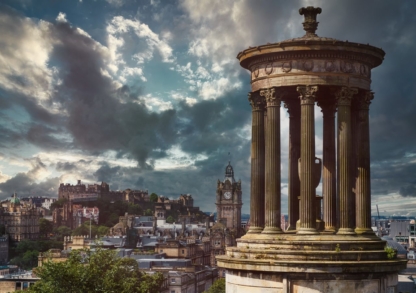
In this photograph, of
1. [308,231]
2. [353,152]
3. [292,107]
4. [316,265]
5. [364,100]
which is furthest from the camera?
[292,107]

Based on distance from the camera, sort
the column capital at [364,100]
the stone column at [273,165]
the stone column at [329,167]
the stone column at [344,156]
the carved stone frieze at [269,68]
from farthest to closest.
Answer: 1. the column capital at [364,100]
2. the stone column at [329,167]
3. the carved stone frieze at [269,68]
4. the stone column at [273,165]
5. the stone column at [344,156]

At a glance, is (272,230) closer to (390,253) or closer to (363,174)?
(363,174)

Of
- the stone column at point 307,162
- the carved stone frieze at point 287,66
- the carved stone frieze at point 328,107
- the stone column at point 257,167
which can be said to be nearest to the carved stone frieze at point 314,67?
the carved stone frieze at point 287,66

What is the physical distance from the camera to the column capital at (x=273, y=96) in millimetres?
24828

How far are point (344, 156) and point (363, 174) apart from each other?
40.6 inches

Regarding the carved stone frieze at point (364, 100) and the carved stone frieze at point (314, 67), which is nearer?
the carved stone frieze at point (314, 67)

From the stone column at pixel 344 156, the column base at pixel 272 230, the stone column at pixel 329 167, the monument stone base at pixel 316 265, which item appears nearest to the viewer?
the monument stone base at pixel 316 265

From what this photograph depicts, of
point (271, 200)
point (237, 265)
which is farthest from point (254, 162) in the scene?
point (237, 265)

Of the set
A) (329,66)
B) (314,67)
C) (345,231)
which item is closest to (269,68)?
(314,67)

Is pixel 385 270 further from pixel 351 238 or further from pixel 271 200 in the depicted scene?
pixel 271 200

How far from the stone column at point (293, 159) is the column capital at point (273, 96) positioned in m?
1.91

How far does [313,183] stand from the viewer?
24422 millimetres

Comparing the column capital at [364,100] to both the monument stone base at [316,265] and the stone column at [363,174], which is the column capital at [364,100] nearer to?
the stone column at [363,174]

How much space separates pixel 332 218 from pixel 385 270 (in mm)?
2336
